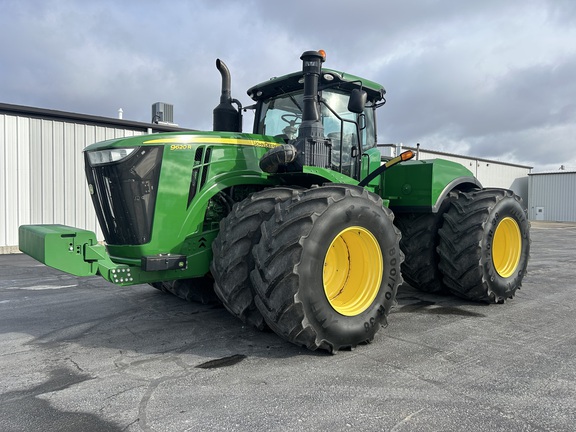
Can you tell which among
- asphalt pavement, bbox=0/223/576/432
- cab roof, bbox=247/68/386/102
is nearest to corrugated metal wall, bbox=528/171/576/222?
asphalt pavement, bbox=0/223/576/432

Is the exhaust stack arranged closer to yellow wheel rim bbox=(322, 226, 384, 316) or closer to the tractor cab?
the tractor cab

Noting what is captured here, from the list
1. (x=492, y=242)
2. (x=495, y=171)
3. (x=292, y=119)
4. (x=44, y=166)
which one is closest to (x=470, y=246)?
(x=492, y=242)

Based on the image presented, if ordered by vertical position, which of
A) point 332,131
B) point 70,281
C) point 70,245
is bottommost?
point 70,281

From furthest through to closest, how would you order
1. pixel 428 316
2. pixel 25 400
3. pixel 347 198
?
1. pixel 428 316
2. pixel 347 198
3. pixel 25 400

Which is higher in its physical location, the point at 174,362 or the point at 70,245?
the point at 70,245

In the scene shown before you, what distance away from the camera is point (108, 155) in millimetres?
4004

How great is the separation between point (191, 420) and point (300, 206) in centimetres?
179

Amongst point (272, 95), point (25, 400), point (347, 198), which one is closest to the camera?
point (25, 400)

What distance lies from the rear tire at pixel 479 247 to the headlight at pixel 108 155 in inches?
150

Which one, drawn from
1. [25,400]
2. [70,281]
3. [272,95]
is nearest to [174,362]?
[25,400]

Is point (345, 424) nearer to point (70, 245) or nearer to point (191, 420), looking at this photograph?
point (191, 420)

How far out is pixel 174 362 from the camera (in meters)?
3.60

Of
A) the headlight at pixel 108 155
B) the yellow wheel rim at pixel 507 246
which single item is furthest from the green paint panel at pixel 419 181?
the headlight at pixel 108 155

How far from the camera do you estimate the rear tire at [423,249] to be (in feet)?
18.8
